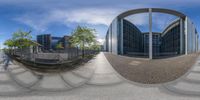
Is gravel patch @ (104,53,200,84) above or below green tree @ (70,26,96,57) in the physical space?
below

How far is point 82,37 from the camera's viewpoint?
20.9m

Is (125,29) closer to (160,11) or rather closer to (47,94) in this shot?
(160,11)

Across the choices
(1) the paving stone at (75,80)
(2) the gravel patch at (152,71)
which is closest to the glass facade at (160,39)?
(2) the gravel patch at (152,71)

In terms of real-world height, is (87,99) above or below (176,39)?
below

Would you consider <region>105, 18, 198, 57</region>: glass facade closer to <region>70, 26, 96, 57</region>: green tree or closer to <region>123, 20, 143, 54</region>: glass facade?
<region>123, 20, 143, 54</region>: glass facade

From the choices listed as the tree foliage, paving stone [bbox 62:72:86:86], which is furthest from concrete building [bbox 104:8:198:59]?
paving stone [bbox 62:72:86:86]

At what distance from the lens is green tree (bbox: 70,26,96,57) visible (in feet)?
64.6

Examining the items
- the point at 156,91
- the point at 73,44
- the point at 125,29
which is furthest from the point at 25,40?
the point at 156,91

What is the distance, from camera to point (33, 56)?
15.1m

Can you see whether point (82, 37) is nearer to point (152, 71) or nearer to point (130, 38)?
point (152, 71)

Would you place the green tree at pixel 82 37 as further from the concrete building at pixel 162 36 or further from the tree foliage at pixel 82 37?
the concrete building at pixel 162 36

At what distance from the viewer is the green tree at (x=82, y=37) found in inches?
775

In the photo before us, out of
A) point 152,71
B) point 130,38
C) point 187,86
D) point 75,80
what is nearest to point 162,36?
point 130,38

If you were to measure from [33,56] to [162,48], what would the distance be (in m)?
34.5
